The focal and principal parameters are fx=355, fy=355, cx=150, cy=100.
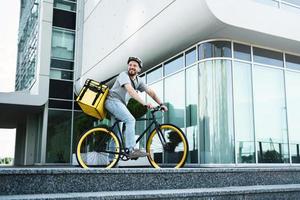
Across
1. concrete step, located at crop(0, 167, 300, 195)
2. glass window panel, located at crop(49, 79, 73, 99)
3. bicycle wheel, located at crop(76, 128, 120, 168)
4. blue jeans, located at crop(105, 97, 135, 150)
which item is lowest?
concrete step, located at crop(0, 167, 300, 195)

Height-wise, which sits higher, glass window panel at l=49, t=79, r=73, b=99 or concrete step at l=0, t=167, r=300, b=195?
glass window panel at l=49, t=79, r=73, b=99

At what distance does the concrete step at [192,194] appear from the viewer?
3.57m

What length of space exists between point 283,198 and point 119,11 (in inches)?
392

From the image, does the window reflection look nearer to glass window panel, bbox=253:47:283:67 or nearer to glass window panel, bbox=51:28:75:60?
glass window panel, bbox=253:47:283:67

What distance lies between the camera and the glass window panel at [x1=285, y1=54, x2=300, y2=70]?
1135 centimetres

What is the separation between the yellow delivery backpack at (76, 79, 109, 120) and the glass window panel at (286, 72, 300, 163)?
23.0 ft

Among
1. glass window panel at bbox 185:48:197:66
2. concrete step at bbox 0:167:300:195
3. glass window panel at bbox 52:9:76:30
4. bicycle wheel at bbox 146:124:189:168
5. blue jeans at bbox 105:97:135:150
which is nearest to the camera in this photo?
concrete step at bbox 0:167:300:195

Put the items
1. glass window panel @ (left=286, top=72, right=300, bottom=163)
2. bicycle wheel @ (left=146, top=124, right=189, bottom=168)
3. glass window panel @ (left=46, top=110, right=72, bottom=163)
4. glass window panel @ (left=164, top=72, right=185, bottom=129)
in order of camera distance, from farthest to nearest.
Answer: glass window panel @ (left=46, top=110, right=72, bottom=163) < glass window panel @ (left=164, top=72, right=185, bottom=129) < glass window panel @ (left=286, top=72, right=300, bottom=163) < bicycle wheel @ (left=146, top=124, right=189, bottom=168)

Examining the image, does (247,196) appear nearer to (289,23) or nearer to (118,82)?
(118,82)

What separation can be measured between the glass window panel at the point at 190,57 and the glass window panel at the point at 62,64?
10.5 meters

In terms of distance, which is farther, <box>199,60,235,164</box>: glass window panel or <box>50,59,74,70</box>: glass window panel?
<box>50,59,74,70</box>: glass window panel

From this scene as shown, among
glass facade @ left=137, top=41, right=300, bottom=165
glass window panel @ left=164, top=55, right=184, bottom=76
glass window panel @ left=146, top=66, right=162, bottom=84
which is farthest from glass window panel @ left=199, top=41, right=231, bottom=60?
glass window panel @ left=146, top=66, right=162, bottom=84

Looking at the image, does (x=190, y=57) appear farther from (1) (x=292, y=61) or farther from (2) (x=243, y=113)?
(1) (x=292, y=61)

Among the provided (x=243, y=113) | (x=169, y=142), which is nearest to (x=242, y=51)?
(x=243, y=113)
